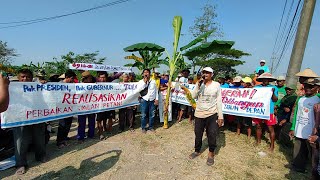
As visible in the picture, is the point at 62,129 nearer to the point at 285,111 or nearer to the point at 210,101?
the point at 210,101

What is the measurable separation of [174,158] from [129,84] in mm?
2898

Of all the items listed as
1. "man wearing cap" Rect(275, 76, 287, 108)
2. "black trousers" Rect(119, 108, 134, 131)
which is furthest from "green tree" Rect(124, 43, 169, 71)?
"man wearing cap" Rect(275, 76, 287, 108)

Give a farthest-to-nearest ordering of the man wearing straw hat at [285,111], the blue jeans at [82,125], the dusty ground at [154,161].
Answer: the blue jeans at [82,125] < the man wearing straw hat at [285,111] < the dusty ground at [154,161]

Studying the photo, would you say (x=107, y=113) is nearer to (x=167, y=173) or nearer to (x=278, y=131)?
(x=167, y=173)

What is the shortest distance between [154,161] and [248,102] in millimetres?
2979

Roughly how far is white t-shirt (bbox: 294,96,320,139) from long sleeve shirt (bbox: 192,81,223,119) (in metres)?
1.41

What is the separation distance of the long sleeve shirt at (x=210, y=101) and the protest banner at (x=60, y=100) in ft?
9.15

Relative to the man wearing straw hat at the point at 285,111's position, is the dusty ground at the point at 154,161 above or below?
below

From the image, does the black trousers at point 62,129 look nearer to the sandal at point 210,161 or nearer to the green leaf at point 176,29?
the sandal at point 210,161

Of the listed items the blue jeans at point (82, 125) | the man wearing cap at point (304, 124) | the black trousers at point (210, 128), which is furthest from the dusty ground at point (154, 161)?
the black trousers at point (210, 128)

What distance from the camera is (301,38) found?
6.99 metres

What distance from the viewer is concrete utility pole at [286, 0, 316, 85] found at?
696 cm

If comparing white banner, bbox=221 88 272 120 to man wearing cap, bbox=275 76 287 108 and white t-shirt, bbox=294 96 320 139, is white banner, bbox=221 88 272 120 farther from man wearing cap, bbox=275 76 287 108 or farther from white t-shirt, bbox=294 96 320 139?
white t-shirt, bbox=294 96 320 139

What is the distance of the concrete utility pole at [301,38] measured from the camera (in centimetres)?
696
